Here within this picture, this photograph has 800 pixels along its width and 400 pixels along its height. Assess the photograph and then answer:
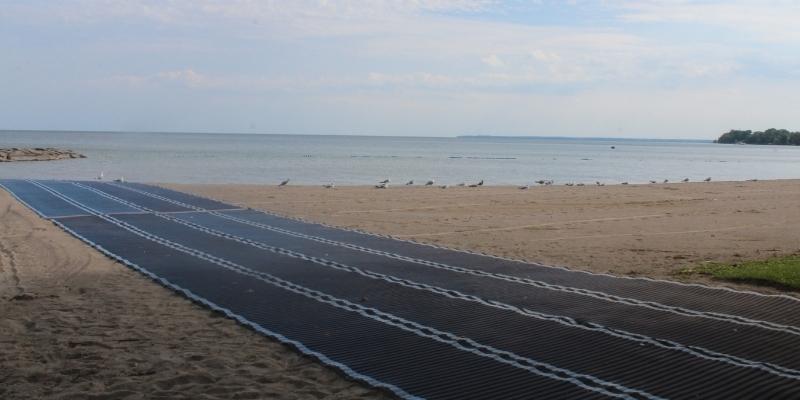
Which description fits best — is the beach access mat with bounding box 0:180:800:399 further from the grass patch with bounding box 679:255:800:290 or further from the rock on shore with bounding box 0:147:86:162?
the rock on shore with bounding box 0:147:86:162

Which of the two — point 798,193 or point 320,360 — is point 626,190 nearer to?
point 798,193

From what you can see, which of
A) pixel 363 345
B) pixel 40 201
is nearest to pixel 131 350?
pixel 363 345

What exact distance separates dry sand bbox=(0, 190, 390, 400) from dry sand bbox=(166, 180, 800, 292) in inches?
213

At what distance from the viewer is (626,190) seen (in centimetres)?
2848

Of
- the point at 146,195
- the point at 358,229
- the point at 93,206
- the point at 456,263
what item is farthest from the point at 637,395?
the point at 146,195

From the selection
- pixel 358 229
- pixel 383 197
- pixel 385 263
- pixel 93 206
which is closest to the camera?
pixel 385 263

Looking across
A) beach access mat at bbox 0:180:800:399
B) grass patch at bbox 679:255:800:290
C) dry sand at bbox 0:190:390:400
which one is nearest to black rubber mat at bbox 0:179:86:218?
beach access mat at bbox 0:180:800:399

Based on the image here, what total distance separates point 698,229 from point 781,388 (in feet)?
35.6

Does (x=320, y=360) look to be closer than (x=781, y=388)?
No

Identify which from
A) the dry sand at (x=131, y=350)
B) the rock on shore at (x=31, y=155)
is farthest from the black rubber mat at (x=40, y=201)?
the rock on shore at (x=31, y=155)

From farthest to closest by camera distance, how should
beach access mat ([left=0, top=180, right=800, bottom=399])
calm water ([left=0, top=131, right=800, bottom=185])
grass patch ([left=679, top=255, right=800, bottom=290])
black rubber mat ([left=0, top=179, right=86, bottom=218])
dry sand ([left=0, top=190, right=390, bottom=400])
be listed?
calm water ([left=0, top=131, right=800, bottom=185]) < black rubber mat ([left=0, top=179, right=86, bottom=218]) < grass patch ([left=679, top=255, right=800, bottom=290]) < beach access mat ([left=0, top=180, right=800, bottom=399]) < dry sand ([left=0, top=190, right=390, bottom=400])

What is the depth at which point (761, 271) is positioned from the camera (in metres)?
9.37

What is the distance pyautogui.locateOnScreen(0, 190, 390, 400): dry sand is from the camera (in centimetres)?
500

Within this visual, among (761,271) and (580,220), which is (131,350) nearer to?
(761,271)
